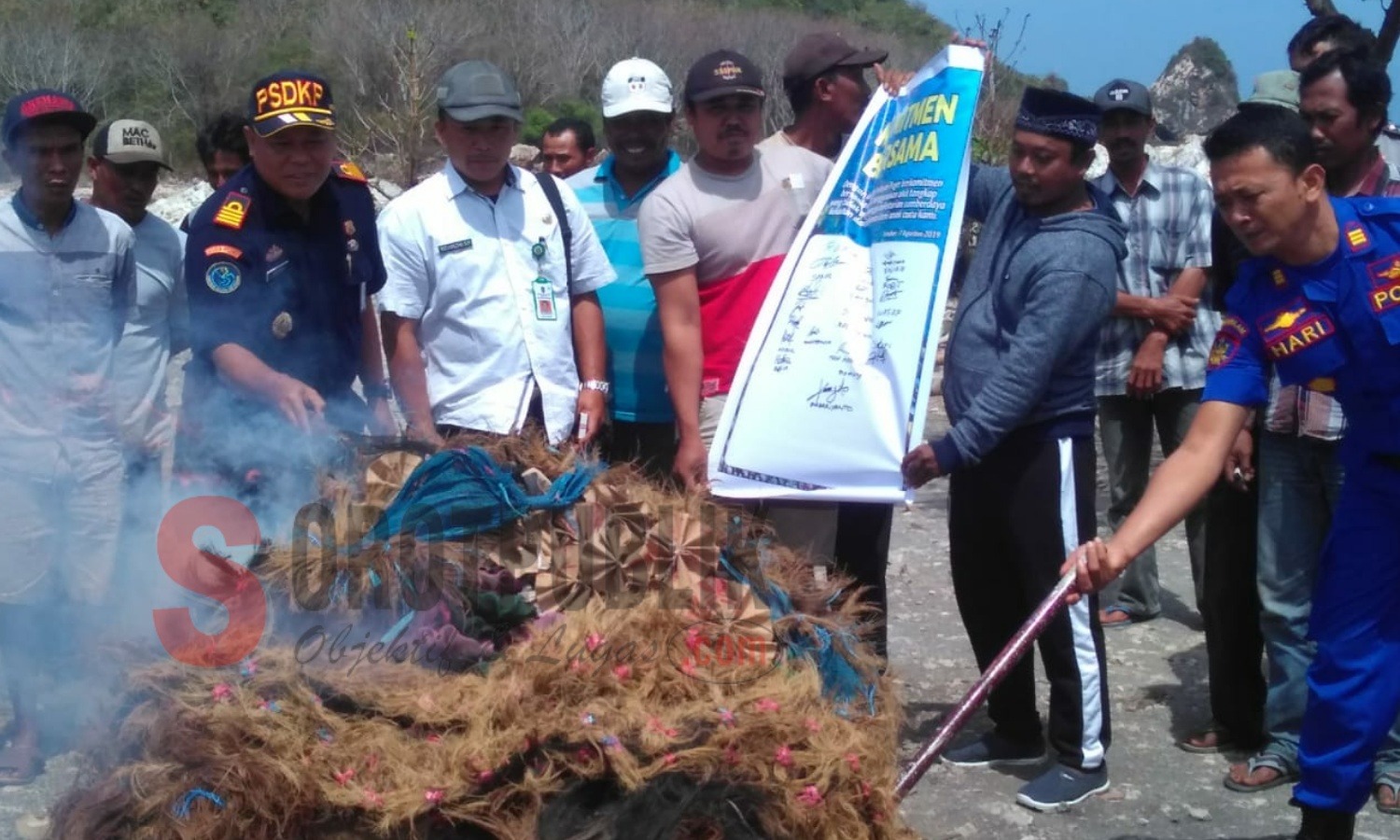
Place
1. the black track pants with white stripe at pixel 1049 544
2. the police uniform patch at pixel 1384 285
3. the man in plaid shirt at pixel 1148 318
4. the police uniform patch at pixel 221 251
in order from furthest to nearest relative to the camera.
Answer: the man in plaid shirt at pixel 1148 318 → the black track pants with white stripe at pixel 1049 544 → the police uniform patch at pixel 221 251 → the police uniform patch at pixel 1384 285

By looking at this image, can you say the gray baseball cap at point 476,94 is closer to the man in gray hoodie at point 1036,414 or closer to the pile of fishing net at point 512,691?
the pile of fishing net at point 512,691

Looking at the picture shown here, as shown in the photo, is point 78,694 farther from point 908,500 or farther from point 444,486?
point 908,500

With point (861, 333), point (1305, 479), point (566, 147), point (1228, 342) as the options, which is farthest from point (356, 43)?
point (1228, 342)

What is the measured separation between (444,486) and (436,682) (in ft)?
1.74

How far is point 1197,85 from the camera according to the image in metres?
30.8

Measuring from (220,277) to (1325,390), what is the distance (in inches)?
116

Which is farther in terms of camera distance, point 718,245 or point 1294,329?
point 718,245

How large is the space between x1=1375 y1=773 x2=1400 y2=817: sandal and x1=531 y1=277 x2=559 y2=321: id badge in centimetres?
289

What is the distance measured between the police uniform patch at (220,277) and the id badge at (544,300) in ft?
2.97

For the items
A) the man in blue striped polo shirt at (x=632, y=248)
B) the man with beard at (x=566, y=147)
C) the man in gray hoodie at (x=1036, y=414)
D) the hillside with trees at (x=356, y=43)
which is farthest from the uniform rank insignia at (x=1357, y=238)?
the hillside with trees at (x=356, y=43)

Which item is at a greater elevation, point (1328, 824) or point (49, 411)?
point (49, 411)

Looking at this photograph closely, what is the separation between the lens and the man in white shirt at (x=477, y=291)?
4.15 metres

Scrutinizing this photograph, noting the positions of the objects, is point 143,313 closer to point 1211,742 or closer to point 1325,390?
point 1325,390

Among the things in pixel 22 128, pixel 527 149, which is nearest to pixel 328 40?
pixel 527 149
